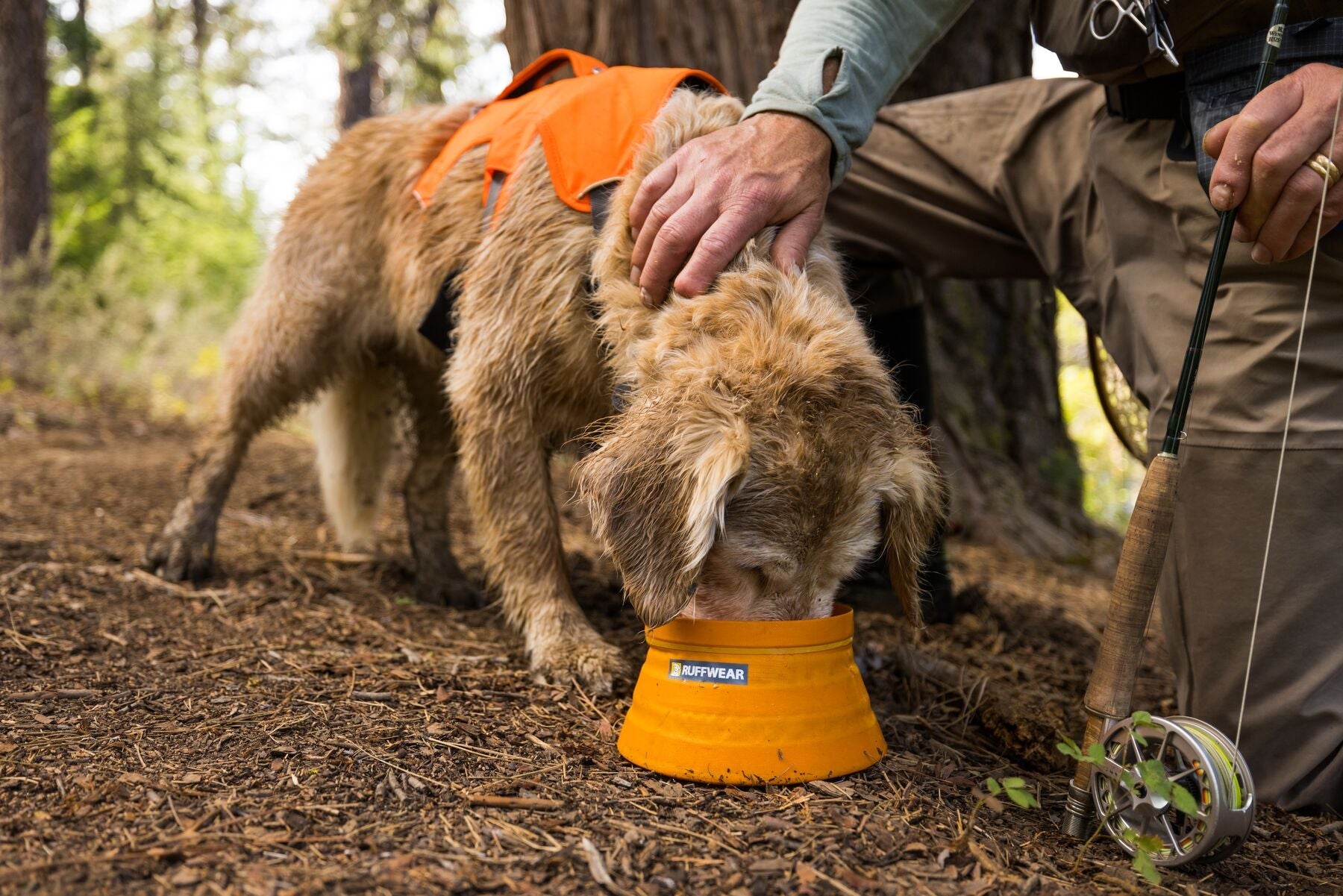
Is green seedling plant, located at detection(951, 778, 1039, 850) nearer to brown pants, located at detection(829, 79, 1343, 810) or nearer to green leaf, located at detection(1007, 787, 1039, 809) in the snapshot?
green leaf, located at detection(1007, 787, 1039, 809)

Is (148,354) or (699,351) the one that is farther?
(148,354)

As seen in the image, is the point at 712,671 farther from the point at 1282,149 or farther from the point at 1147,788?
the point at 1282,149

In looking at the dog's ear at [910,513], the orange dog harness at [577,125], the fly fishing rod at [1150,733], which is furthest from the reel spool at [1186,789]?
the orange dog harness at [577,125]

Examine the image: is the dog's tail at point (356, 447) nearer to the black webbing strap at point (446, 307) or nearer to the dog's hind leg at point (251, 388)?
the dog's hind leg at point (251, 388)

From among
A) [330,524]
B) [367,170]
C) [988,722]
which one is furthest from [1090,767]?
[330,524]

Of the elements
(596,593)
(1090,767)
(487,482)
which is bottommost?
(596,593)

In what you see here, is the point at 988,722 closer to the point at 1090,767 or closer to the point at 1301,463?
the point at 1090,767

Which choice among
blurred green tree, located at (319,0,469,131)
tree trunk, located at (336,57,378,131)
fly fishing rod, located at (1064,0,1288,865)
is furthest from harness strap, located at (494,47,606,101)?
tree trunk, located at (336,57,378,131)

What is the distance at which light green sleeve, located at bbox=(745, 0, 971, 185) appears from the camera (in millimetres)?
2840

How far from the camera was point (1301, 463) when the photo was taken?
2.58 metres

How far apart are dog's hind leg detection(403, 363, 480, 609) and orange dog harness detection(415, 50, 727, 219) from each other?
999 millimetres

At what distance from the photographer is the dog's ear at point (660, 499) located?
2.22 meters

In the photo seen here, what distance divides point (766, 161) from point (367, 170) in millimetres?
2134

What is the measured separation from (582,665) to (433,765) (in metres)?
0.77
